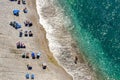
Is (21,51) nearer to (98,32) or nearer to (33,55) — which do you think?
(33,55)

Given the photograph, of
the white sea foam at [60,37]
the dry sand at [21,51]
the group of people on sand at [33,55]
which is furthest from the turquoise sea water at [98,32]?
the group of people on sand at [33,55]

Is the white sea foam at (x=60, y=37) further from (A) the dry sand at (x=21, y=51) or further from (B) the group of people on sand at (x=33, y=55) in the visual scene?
(B) the group of people on sand at (x=33, y=55)

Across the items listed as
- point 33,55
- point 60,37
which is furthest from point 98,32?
point 33,55

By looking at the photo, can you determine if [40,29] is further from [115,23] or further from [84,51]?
[115,23]

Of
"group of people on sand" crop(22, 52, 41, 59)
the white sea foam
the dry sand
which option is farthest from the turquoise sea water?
"group of people on sand" crop(22, 52, 41, 59)

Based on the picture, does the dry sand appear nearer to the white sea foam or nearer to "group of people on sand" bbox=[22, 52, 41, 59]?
"group of people on sand" bbox=[22, 52, 41, 59]

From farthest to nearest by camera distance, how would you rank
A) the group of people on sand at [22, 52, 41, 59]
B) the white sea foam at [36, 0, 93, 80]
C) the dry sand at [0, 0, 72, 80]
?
the white sea foam at [36, 0, 93, 80] < the group of people on sand at [22, 52, 41, 59] < the dry sand at [0, 0, 72, 80]

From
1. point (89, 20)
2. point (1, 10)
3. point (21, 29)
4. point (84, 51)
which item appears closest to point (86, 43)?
point (84, 51)
